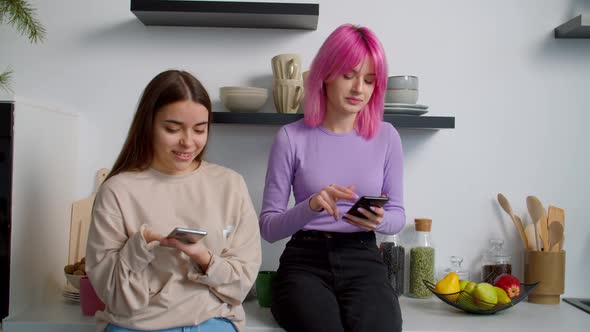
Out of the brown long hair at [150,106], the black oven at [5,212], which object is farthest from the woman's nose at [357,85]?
the black oven at [5,212]

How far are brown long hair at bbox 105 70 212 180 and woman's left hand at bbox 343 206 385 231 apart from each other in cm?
39

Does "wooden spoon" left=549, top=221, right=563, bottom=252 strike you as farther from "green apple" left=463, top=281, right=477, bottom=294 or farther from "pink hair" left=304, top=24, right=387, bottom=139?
"pink hair" left=304, top=24, right=387, bottom=139

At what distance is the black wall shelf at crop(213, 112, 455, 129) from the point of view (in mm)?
1674

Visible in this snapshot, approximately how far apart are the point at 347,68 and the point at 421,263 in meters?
0.59

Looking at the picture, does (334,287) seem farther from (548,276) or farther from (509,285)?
(548,276)

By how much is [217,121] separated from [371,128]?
1.30 feet

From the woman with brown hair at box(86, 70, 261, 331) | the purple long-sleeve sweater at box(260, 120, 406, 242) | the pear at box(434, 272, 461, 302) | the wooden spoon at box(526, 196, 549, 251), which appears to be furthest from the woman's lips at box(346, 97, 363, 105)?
the wooden spoon at box(526, 196, 549, 251)

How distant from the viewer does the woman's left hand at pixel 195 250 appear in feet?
3.80

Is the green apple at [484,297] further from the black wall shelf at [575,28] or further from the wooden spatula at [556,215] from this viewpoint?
the black wall shelf at [575,28]

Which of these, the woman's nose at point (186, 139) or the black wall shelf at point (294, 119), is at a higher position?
the black wall shelf at point (294, 119)

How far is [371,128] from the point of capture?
63.1 inches

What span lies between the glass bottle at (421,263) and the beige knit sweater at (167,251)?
0.58 meters

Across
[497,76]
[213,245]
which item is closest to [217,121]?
[213,245]

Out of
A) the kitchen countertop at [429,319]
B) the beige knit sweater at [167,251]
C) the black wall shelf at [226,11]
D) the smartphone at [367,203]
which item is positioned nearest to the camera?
the beige knit sweater at [167,251]
